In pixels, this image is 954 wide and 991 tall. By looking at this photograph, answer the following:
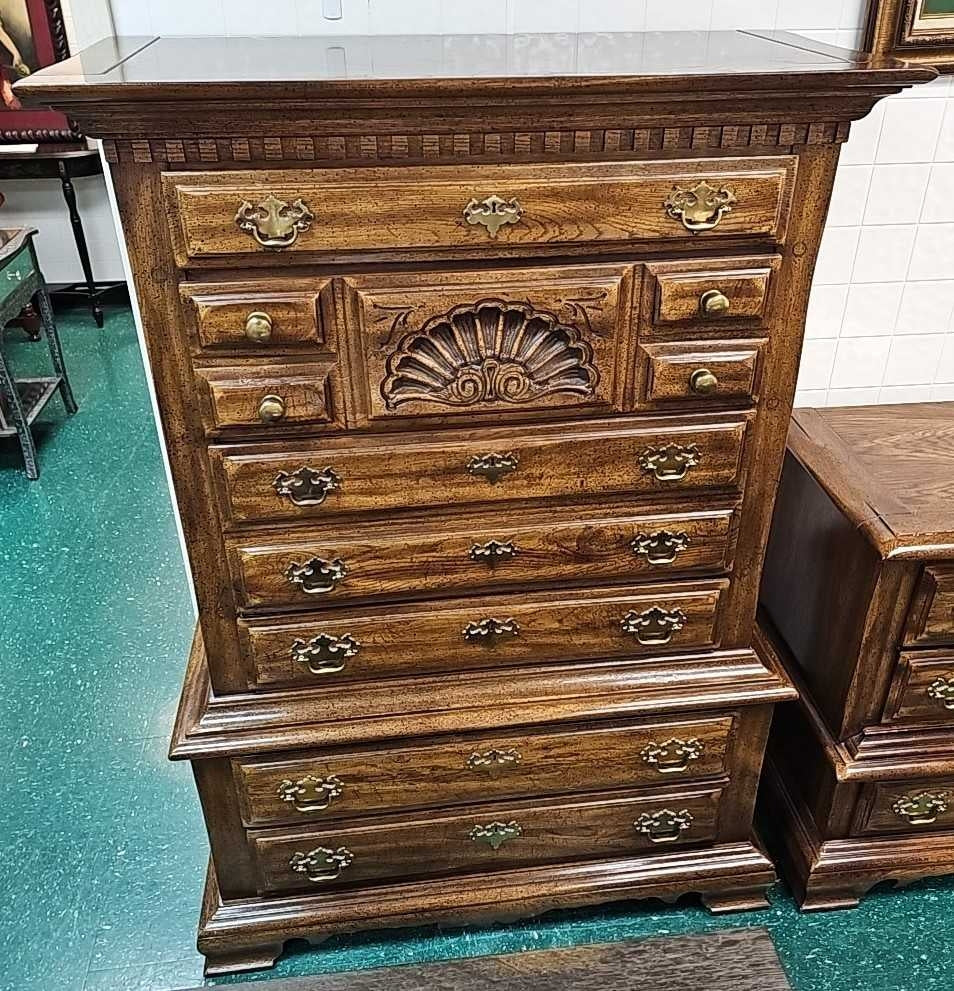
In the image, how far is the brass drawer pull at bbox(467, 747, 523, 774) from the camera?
1.56 metres

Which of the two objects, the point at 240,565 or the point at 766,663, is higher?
the point at 240,565

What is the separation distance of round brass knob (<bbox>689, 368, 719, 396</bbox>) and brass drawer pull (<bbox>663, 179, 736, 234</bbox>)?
192mm

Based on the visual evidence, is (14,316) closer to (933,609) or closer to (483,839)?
(483,839)

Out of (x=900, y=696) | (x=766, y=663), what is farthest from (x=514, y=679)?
(x=900, y=696)

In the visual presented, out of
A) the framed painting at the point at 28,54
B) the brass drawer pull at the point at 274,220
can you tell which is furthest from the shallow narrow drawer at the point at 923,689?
the framed painting at the point at 28,54

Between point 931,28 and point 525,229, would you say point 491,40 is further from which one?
point 931,28

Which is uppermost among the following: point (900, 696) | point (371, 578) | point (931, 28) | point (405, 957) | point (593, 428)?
point (931, 28)

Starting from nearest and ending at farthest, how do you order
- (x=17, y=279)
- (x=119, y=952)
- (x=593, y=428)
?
(x=593, y=428)
(x=119, y=952)
(x=17, y=279)

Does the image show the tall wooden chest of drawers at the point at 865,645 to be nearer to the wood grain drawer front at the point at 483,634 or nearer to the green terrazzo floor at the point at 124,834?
the green terrazzo floor at the point at 124,834

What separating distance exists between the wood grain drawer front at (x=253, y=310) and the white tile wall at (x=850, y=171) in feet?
2.18

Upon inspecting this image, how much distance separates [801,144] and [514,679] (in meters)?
0.89

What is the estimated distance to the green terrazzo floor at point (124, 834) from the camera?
5.48ft

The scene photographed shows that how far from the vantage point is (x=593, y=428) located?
133cm

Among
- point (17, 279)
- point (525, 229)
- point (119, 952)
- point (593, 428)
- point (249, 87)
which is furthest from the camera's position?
point (17, 279)
